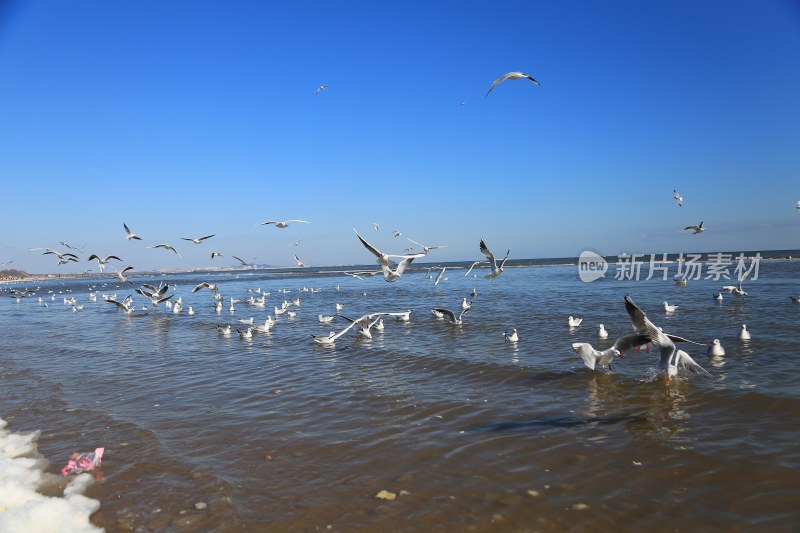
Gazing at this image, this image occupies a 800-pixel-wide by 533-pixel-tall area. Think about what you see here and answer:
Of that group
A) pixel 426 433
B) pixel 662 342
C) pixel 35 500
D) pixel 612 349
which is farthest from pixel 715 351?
pixel 35 500

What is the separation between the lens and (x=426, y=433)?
643cm

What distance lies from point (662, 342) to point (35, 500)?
7729 mm

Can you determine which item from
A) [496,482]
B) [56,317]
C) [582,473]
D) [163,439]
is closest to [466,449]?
[496,482]

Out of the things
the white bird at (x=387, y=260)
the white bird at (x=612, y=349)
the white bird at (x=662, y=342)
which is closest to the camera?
the white bird at (x=662, y=342)

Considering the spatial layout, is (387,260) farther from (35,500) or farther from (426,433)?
(35,500)

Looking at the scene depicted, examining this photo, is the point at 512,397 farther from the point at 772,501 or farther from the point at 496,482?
the point at 772,501

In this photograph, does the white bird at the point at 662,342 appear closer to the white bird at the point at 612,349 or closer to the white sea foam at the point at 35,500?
the white bird at the point at 612,349

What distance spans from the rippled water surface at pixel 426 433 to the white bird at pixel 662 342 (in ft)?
1.95

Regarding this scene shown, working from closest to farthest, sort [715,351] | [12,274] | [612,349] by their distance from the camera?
1. [612,349]
2. [715,351]
3. [12,274]

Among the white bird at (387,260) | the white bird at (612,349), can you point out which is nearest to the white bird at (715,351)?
the white bird at (612,349)

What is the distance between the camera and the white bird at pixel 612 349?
6.49 metres

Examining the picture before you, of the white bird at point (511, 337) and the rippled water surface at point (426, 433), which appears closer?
the rippled water surface at point (426, 433)

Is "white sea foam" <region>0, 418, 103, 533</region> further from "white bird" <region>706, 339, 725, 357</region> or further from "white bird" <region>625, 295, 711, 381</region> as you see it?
"white bird" <region>706, 339, 725, 357</region>

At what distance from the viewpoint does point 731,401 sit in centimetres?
723
